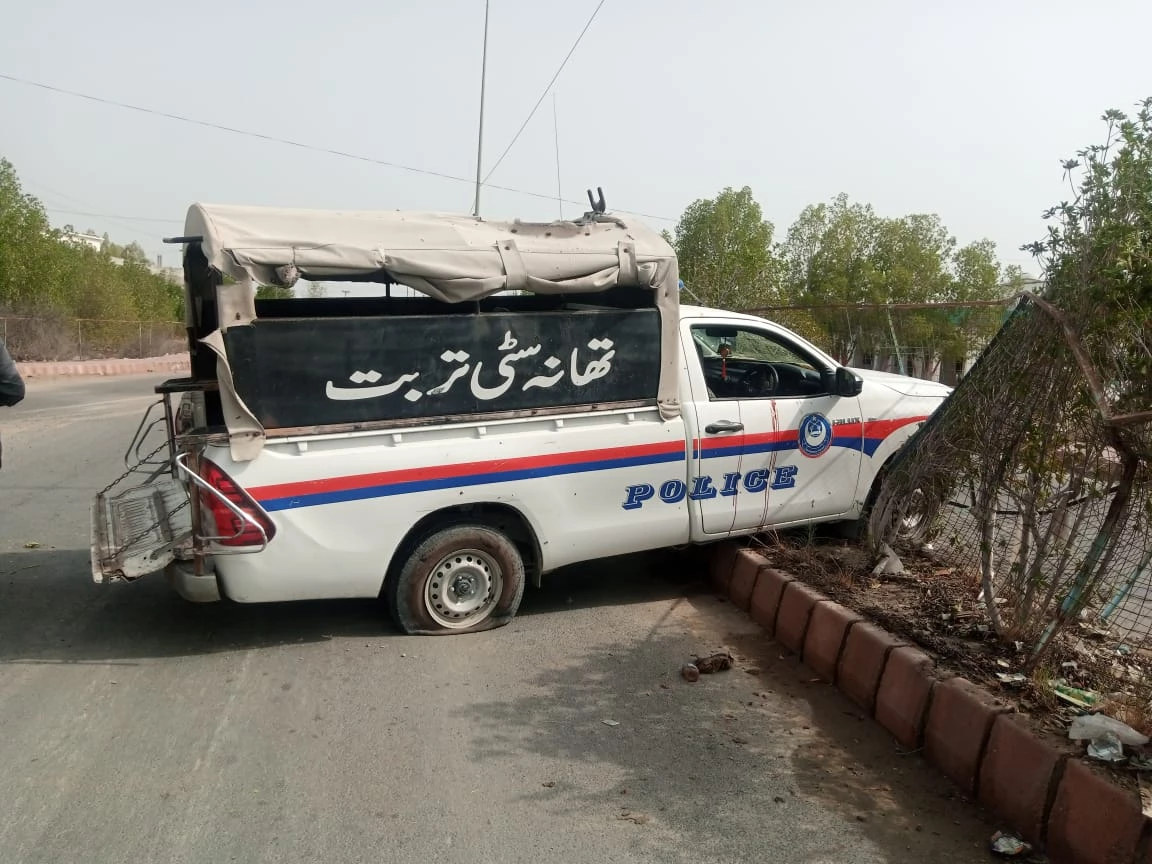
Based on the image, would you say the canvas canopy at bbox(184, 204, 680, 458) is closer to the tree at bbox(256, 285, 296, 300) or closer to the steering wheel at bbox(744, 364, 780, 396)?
the tree at bbox(256, 285, 296, 300)

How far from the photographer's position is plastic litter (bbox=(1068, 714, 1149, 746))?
10.8 ft

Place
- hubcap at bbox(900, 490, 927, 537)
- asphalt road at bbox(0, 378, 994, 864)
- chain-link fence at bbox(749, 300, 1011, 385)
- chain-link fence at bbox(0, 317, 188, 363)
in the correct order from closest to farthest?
asphalt road at bbox(0, 378, 994, 864)
hubcap at bbox(900, 490, 927, 537)
chain-link fence at bbox(749, 300, 1011, 385)
chain-link fence at bbox(0, 317, 188, 363)

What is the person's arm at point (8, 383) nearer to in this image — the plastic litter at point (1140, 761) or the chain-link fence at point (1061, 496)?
the chain-link fence at point (1061, 496)

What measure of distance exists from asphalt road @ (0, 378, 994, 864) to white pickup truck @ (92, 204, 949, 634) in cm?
50

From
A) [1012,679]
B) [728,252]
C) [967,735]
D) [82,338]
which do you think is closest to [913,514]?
[1012,679]

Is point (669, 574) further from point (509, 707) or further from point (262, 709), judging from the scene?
point (262, 709)

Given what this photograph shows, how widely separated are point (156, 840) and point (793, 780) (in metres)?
2.45

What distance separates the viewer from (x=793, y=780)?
149 inches


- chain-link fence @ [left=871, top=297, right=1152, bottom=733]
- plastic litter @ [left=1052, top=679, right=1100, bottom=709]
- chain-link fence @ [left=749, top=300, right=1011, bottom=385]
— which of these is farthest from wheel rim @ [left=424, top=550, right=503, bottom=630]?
chain-link fence @ [left=749, top=300, right=1011, bottom=385]

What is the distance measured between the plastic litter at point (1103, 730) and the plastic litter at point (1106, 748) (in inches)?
0.5

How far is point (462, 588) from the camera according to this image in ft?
17.7

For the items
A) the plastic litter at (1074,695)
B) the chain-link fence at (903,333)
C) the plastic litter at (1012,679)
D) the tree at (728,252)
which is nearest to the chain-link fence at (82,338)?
the tree at (728,252)

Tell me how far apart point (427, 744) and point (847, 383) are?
12.1 ft

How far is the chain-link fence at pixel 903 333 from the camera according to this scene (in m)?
11.2
